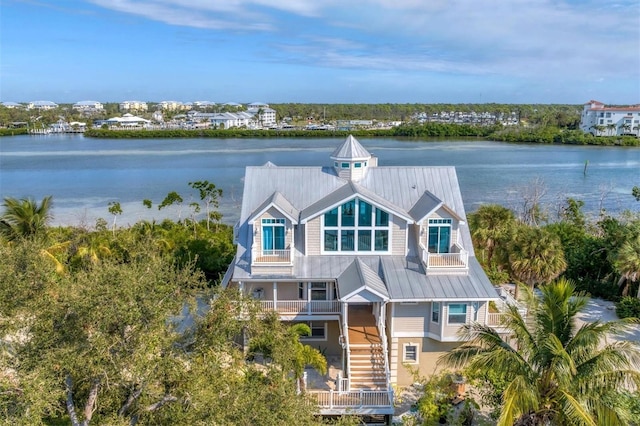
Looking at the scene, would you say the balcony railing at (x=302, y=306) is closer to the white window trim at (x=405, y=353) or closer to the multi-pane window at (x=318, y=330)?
the multi-pane window at (x=318, y=330)

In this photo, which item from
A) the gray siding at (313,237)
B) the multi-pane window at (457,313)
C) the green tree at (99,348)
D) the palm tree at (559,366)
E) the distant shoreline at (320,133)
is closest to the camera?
the green tree at (99,348)

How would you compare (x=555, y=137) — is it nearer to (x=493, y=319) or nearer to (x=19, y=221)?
(x=493, y=319)

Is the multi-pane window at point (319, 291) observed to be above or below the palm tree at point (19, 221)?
below

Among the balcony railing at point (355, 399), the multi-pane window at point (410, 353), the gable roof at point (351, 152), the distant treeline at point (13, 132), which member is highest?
the gable roof at point (351, 152)

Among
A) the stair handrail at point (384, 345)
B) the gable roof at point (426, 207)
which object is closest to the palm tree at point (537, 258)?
the gable roof at point (426, 207)

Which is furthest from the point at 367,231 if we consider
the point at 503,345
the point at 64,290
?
the point at 64,290

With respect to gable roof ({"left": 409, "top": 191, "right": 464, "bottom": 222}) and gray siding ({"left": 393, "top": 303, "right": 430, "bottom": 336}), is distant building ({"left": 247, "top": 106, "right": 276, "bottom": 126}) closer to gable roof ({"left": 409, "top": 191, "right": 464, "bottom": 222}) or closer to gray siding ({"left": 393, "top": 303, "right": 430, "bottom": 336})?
gable roof ({"left": 409, "top": 191, "right": 464, "bottom": 222})
